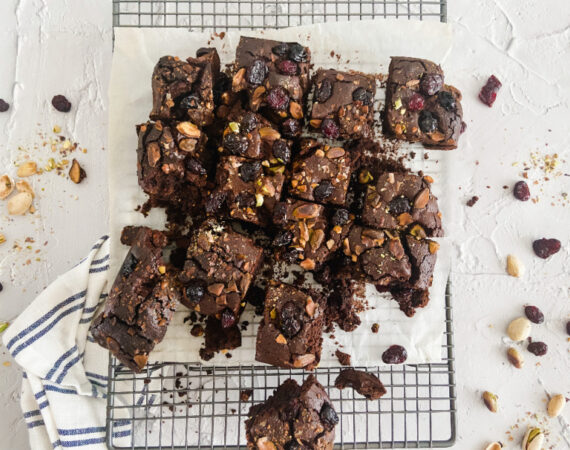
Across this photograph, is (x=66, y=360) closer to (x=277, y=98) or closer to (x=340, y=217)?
(x=340, y=217)

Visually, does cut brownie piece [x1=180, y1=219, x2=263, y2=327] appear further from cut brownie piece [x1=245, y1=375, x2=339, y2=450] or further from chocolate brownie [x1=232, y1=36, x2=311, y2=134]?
chocolate brownie [x1=232, y1=36, x2=311, y2=134]

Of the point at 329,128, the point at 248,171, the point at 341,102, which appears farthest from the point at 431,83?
the point at 248,171

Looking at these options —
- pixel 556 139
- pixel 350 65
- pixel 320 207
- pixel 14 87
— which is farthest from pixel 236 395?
pixel 556 139

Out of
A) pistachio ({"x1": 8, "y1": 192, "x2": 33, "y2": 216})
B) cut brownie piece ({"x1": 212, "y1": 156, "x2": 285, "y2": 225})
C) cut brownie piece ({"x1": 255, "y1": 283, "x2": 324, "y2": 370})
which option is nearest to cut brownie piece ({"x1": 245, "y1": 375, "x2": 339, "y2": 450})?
cut brownie piece ({"x1": 255, "y1": 283, "x2": 324, "y2": 370})

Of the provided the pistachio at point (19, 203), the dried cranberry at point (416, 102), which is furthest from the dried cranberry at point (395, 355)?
the pistachio at point (19, 203)

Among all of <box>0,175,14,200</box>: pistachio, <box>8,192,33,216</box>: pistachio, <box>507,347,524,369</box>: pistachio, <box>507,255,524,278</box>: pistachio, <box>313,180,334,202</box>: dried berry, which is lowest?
<box>507,347,524,369</box>: pistachio

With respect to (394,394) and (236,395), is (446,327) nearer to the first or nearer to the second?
(394,394)
